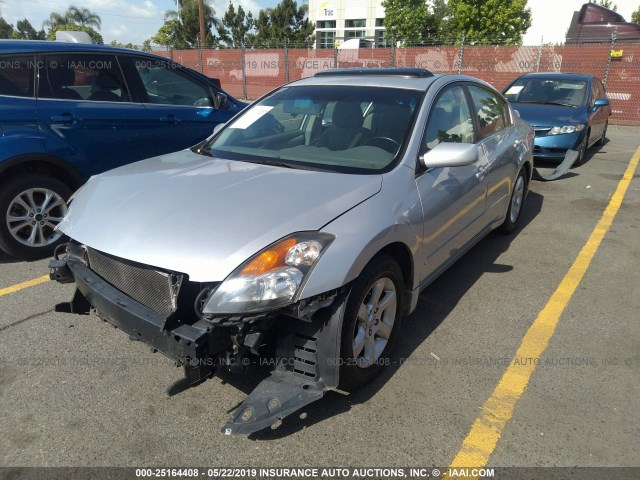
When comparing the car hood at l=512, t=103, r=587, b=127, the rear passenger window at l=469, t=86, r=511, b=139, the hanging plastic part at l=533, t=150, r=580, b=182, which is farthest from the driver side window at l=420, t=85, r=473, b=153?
the car hood at l=512, t=103, r=587, b=127

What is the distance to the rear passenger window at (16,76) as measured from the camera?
13.3 ft

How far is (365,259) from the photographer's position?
2330 millimetres

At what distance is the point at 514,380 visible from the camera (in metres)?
2.78

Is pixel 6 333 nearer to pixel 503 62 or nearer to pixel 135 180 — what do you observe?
pixel 135 180

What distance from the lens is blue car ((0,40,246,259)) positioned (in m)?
4.12

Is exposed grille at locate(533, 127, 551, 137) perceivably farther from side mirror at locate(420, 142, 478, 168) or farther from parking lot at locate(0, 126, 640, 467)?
side mirror at locate(420, 142, 478, 168)

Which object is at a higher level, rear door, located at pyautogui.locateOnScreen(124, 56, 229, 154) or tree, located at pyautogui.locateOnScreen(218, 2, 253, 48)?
tree, located at pyautogui.locateOnScreen(218, 2, 253, 48)

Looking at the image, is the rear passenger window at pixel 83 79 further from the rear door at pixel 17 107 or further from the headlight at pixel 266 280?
the headlight at pixel 266 280

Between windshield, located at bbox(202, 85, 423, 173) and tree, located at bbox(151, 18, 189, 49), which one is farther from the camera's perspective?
tree, located at bbox(151, 18, 189, 49)

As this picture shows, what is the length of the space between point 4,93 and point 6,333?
2137 mm

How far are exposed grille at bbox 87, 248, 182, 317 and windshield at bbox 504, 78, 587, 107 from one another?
8619 millimetres

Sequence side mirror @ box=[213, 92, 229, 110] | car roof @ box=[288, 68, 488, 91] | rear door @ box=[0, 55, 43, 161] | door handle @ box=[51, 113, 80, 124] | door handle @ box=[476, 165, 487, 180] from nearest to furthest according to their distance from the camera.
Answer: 1. car roof @ box=[288, 68, 488, 91]
2. door handle @ box=[476, 165, 487, 180]
3. rear door @ box=[0, 55, 43, 161]
4. door handle @ box=[51, 113, 80, 124]
5. side mirror @ box=[213, 92, 229, 110]

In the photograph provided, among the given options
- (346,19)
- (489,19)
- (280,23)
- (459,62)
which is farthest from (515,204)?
(346,19)

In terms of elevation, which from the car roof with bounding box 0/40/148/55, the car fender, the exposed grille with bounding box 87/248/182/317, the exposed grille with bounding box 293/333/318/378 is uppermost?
the car roof with bounding box 0/40/148/55
